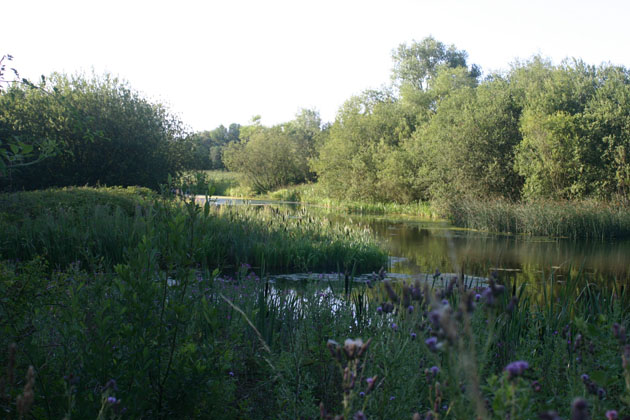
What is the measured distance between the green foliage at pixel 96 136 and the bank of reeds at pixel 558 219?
46.8 ft

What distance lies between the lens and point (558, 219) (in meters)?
19.5

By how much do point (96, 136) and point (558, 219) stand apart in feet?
61.4

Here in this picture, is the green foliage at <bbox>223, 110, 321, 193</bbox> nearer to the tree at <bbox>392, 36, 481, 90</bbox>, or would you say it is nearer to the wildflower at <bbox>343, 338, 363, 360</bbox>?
the tree at <bbox>392, 36, 481, 90</bbox>

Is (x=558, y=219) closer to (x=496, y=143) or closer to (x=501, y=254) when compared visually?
(x=501, y=254)

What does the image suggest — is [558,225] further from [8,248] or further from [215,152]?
[215,152]

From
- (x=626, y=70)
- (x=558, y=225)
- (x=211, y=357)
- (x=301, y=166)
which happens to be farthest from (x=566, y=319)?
(x=301, y=166)

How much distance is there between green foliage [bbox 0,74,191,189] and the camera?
62.6ft

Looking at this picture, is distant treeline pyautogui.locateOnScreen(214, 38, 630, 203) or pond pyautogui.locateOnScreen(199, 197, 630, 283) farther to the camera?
distant treeline pyautogui.locateOnScreen(214, 38, 630, 203)

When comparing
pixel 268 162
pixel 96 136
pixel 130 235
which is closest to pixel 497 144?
pixel 96 136

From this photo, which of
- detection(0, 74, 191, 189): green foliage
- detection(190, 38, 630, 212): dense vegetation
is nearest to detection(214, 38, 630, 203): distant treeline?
detection(190, 38, 630, 212): dense vegetation

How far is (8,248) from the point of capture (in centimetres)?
871

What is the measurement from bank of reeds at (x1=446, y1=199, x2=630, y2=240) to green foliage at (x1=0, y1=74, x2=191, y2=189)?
46.8 feet

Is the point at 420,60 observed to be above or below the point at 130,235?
above

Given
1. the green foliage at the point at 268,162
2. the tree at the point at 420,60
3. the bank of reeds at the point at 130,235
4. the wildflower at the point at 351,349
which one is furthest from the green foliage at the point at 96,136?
the tree at the point at 420,60
